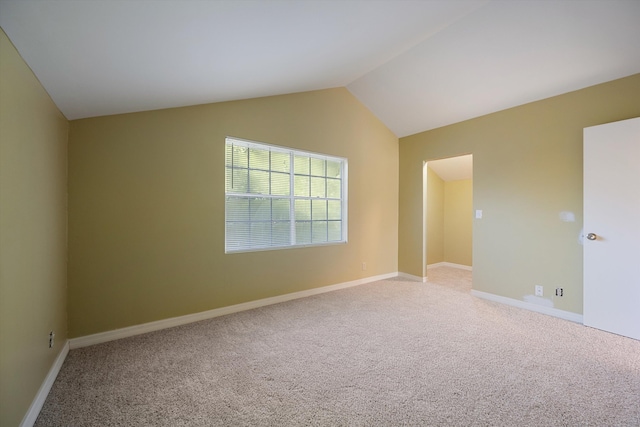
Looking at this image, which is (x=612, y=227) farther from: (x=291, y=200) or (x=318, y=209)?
(x=291, y=200)

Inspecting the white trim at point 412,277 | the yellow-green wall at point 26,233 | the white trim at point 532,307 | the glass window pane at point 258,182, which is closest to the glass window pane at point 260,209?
the glass window pane at point 258,182

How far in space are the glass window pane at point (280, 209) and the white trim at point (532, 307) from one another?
2966 millimetres

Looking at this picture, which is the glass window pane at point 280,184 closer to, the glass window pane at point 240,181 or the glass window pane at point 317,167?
the glass window pane at point 240,181

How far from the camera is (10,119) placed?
1.35 metres

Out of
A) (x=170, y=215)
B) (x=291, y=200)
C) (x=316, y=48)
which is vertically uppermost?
(x=316, y=48)

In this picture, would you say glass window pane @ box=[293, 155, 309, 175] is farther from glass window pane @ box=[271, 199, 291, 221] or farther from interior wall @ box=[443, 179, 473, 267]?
interior wall @ box=[443, 179, 473, 267]

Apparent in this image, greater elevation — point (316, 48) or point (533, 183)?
point (316, 48)

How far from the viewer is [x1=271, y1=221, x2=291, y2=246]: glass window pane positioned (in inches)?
143

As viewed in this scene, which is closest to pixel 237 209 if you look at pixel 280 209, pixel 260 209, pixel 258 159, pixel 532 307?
pixel 260 209

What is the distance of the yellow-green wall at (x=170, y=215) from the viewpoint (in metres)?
2.42

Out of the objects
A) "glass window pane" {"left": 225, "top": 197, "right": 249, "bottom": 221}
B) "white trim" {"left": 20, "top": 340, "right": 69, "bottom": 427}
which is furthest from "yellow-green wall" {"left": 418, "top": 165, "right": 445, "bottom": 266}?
"white trim" {"left": 20, "top": 340, "right": 69, "bottom": 427}

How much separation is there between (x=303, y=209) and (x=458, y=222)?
3831mm

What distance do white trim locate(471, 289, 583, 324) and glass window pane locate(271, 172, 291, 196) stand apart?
312 cm

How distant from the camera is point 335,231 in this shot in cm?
434
